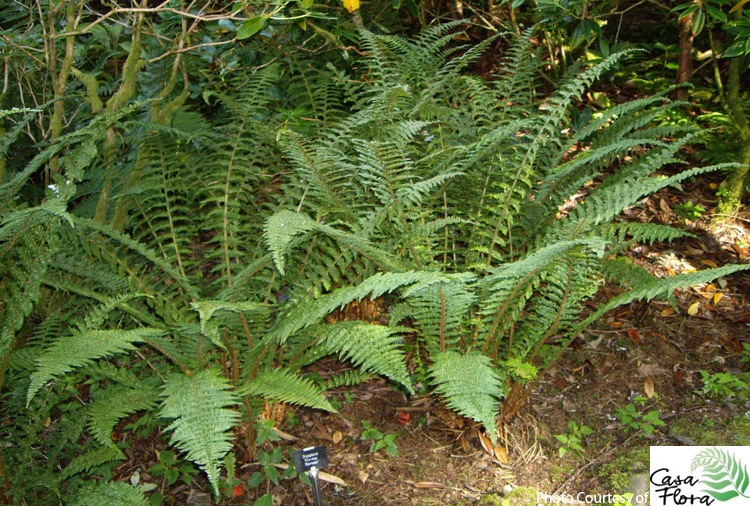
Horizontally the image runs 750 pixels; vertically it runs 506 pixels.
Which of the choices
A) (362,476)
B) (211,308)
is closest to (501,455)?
(362,476)

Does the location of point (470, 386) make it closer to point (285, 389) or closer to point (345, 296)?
point (345, 296)

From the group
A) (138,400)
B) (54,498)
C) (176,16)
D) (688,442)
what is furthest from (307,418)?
(176,16)

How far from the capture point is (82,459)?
195 cm

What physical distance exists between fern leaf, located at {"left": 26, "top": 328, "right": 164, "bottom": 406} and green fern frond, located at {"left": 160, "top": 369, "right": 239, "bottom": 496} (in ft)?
0.74

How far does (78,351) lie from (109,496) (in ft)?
1.71

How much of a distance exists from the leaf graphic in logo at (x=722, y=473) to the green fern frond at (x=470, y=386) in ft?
2.63

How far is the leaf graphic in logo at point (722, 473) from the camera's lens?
76.9 inches

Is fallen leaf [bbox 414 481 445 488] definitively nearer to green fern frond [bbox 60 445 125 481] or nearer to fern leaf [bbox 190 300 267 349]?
fern leaf [bbox 190 300 267 349]

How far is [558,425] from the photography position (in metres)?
2.26

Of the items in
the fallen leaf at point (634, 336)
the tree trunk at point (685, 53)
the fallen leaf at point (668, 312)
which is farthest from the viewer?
the tree trunk at point (685, 53)

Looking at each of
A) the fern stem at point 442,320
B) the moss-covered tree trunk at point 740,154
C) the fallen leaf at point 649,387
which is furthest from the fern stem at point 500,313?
the moss-covered tree trunk at point 740,154

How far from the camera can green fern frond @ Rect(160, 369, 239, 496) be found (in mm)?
1590

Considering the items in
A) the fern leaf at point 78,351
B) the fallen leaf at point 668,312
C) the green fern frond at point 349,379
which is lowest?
the fallen leaf at point 668,312

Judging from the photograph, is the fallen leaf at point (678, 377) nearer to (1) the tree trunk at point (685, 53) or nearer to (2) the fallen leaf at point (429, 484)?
(2) the fallen leaf at point (429, 484)
